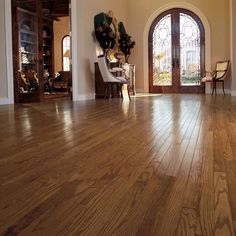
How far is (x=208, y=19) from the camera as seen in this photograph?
33.1 feet

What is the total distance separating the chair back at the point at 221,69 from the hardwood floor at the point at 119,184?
24.0ft

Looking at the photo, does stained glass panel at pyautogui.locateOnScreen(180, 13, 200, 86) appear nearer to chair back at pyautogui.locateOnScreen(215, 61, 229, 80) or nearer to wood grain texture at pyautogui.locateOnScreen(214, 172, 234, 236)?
chair back at pyautogui.locateOnScreen(215, 61, 229, 80)

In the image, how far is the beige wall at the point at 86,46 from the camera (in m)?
7.68

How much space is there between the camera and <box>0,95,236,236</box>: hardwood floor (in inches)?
37.7

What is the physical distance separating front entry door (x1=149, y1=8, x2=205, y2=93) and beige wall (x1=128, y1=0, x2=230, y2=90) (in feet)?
0.96

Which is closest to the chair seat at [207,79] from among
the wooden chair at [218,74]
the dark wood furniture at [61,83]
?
the wooden chair at [218,74]

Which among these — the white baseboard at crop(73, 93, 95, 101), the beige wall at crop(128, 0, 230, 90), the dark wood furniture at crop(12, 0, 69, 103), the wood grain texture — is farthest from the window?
the wood grain texture

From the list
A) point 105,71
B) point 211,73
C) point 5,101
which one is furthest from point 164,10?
point 5,101

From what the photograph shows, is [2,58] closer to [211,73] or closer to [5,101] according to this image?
[5,101]

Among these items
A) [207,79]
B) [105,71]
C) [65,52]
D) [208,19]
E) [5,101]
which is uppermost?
[208,19]

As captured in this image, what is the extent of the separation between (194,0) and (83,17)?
4.13 meters

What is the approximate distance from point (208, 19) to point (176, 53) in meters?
1.35

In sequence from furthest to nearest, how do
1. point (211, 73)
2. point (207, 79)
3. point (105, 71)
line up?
point (211, 73) < point (207, 79) < point (105, 71)

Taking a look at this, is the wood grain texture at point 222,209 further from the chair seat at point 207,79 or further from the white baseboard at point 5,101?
the chair seat at point 207,79
